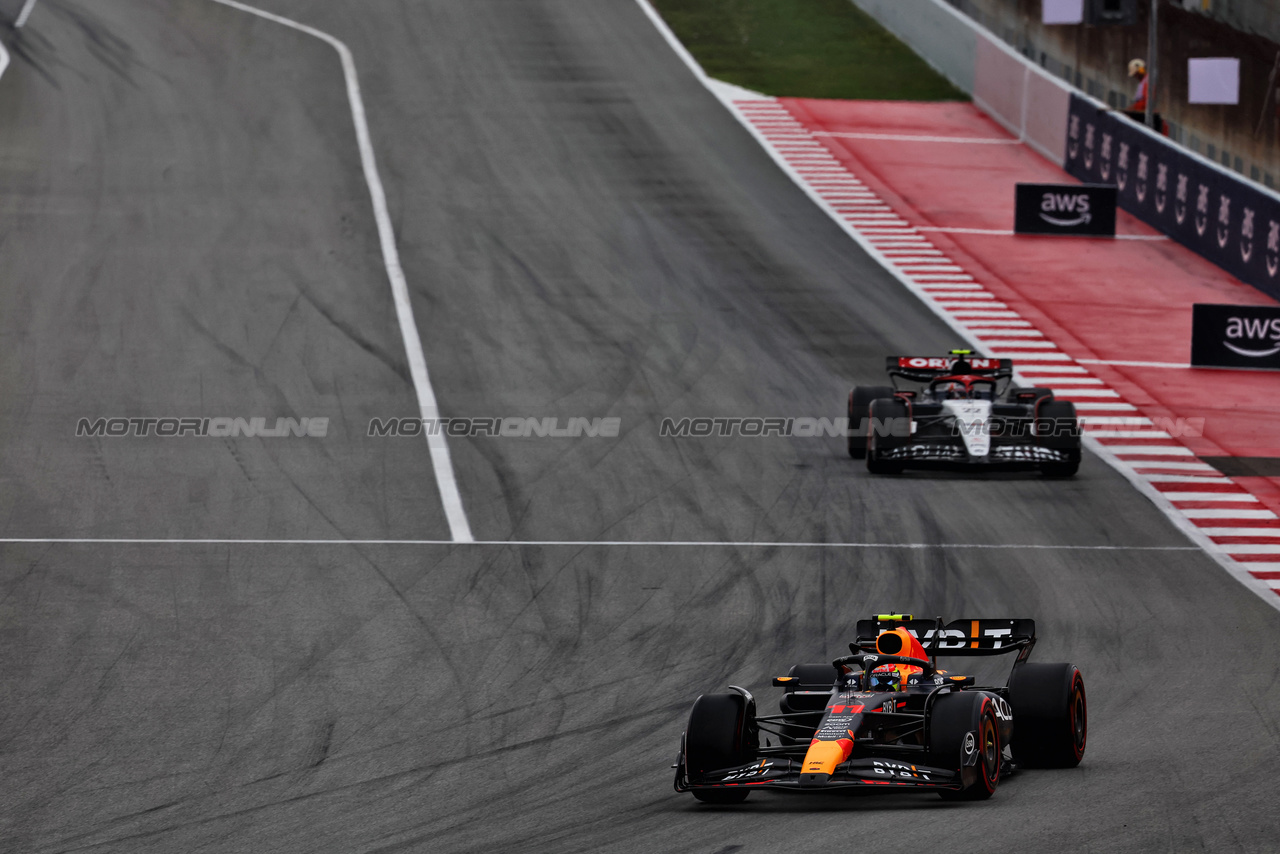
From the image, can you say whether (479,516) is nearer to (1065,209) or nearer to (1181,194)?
(1065,209)

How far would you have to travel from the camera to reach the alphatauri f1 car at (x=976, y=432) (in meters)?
19.0

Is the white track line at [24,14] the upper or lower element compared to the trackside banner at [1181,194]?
upper

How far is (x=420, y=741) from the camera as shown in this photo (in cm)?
1178

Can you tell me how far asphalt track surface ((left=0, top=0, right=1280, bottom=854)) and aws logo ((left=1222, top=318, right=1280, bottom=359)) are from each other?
365 cm

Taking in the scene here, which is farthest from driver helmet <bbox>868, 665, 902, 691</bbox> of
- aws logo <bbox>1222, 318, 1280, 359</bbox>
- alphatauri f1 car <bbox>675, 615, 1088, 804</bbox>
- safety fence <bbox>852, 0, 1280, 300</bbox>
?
safety fence <bbox>852, 0, 1280, 300</bbox>

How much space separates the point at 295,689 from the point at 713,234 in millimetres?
17716

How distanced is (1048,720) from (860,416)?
9.47 meters

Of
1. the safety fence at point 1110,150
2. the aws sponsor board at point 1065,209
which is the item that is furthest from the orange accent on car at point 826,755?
the aws sponsor board at point 1065,209

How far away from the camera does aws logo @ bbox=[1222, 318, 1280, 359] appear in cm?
2384

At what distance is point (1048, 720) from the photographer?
10.8 metres

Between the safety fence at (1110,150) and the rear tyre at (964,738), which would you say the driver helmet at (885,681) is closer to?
the rear tyre at (964,738)

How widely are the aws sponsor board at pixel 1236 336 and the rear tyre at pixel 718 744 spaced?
49.8ft

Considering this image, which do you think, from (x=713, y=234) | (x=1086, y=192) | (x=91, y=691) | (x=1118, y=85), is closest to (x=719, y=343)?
(x=713, y=234)

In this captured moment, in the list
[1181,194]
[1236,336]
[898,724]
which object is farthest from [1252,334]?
[898,724]
